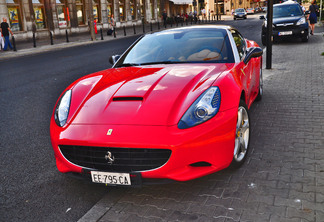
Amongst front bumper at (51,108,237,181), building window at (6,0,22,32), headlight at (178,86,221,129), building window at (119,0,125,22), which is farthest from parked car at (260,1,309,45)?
building window at (119,0,125,22)

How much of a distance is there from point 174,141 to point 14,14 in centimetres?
2657

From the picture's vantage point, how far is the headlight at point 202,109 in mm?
3060

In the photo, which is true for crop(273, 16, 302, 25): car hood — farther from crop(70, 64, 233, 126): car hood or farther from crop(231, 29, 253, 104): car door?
crop(70, 64, 233, 126): car hood

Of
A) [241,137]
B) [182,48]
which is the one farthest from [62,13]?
[241,137]

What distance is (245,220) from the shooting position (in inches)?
109

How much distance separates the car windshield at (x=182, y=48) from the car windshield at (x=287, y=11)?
12859 mm

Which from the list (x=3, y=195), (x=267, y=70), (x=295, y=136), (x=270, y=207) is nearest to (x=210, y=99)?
(x=270, y=207)

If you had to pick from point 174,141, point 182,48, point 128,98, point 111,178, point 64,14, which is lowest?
point 111,178

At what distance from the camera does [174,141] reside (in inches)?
115

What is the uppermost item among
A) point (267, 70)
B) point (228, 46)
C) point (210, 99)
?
point (228, 46)

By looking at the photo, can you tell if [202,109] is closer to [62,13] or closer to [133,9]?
[62,13]

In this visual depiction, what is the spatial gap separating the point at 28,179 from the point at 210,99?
2142 millimetres

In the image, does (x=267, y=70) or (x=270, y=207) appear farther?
(x=267, y=70)

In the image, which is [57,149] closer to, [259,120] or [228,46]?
[228,46]
